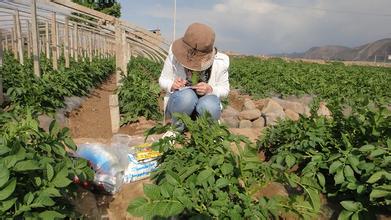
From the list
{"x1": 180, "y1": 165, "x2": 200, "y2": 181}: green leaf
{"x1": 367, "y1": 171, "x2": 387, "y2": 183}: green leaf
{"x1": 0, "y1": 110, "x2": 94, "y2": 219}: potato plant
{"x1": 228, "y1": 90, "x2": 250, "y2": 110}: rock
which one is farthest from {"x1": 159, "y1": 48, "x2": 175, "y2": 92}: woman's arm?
{"x1": 228, "y1": 90, "x2": 250, "y2": 110}: rock

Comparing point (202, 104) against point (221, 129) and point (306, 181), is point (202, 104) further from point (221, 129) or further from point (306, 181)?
point (306, 181)

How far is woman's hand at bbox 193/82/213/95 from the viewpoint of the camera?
3346 mm

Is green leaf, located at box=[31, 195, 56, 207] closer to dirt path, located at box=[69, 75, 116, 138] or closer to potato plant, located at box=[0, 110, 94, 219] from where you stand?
potato plant, located at box=[0, 110, 94, 219]

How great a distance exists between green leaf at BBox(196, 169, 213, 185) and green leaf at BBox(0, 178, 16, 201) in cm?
81

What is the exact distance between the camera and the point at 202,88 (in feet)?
11.0

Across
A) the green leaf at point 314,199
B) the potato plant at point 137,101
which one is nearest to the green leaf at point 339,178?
the green leaf at point 314,199

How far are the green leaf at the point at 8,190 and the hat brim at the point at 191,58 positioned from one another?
2.08m

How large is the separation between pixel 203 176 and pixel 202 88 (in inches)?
61.6

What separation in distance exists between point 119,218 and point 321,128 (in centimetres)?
157

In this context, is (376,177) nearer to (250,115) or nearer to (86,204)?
(86,204)

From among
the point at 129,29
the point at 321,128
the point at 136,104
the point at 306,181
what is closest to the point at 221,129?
the point at 306,181

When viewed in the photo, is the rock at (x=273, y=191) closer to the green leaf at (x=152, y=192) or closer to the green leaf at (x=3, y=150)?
the green leaf at (x=152, y=192)

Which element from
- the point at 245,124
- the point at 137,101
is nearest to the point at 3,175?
the point at 137,101

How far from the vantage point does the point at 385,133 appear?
2.44 metres
